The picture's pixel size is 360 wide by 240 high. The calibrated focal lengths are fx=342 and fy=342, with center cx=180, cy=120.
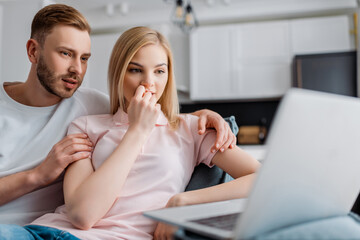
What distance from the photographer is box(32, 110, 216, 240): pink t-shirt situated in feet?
3.19

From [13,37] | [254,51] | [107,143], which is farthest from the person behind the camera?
[254,51]

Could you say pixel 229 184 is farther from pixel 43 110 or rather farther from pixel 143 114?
pixel 43 110

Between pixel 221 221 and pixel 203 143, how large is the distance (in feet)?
1.63

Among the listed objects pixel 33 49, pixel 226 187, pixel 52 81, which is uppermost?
pixel 33 49

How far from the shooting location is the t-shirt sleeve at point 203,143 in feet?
3.67

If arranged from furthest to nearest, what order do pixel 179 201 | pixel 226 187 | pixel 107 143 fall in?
pixel 107 143 < pixel 226 187 < pixel 179 201

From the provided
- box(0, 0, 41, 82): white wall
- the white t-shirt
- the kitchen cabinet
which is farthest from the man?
the kitchen cabinet

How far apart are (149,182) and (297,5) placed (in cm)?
375

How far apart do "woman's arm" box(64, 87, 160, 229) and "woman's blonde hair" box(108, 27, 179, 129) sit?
0.56ft

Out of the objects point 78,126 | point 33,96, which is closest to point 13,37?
point 33,96

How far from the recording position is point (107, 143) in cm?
108

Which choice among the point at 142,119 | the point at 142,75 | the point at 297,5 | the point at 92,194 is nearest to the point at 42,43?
the point at 142,75

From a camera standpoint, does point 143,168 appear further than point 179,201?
Yes

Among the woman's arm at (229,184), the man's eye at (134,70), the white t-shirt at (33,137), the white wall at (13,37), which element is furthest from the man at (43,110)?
the white wall at (13,37)
